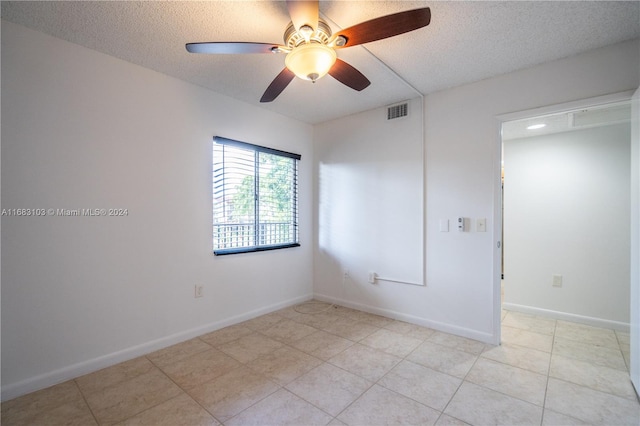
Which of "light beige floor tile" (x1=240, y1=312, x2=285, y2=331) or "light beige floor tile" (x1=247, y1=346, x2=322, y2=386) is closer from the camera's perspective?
"light beige floor tile" (x1=247, y1=346, x2=322, y2=386)

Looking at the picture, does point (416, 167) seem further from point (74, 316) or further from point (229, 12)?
point (74, 316)

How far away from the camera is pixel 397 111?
130 inches

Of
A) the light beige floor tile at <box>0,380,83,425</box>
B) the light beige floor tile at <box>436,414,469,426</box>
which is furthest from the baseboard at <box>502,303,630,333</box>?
the light beige floor tile at <box>0,380,83,425</box>

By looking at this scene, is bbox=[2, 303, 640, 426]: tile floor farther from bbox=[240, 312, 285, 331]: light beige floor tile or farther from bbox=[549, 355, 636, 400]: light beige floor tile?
bbox=[240, 312, 285, 331]: light beige floor tile

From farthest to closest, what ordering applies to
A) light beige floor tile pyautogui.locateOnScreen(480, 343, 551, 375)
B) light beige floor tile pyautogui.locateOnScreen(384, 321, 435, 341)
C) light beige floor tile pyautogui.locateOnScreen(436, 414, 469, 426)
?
light beige floor tile pyautogui.locateOnScreen(384, 321, 435, 341) → light beige floor tile pyautogui.locateOnScreen(480, 343, 551, 375) → light beige floor tile pyautogui.locateOnScreen(436, 414, 469, 426)

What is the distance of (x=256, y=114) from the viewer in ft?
11.2

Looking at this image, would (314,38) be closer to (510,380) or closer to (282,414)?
(282,414)

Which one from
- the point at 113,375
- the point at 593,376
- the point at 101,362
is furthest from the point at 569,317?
the point at 101,362

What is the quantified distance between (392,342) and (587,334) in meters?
2.03

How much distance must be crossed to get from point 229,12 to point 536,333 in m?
3.92

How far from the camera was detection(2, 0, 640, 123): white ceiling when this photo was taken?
1.80 meters

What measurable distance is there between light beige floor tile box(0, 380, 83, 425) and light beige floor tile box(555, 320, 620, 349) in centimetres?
417

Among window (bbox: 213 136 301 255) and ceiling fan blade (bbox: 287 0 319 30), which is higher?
ceiling fan blade (bbox: 287 0 319 30)

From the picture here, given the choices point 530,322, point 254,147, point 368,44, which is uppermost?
point 368,44
